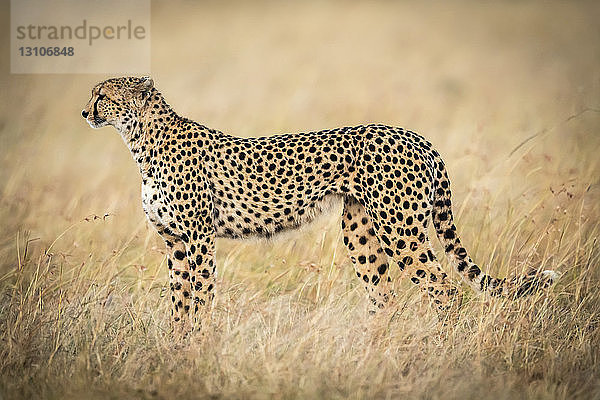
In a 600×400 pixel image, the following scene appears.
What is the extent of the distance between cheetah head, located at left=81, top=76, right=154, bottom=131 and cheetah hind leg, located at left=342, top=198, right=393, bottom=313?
64.3 inches

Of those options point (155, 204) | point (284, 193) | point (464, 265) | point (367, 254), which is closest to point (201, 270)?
point (155, 204)

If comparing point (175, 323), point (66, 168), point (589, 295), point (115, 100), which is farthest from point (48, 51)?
point (589, 295)

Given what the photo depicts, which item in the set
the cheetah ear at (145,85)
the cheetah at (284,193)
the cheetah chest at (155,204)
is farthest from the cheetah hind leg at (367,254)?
the cheetah ear at (145,85)

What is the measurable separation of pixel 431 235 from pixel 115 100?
3521 mm

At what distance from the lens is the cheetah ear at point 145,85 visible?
6.06m

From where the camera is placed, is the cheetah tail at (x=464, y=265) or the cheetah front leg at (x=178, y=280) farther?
the cheetah front leg at (x=178, y=280)

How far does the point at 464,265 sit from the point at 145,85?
8.38 ft

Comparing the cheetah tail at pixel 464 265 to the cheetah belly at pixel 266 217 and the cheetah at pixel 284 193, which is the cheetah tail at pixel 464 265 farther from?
the cheetah belly at pixel 266 217

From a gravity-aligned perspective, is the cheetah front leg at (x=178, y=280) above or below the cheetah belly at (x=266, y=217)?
below

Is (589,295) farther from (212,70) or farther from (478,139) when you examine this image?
(212,70)

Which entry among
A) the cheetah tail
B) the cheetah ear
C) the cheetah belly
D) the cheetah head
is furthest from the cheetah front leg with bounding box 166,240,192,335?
the cheetah tail

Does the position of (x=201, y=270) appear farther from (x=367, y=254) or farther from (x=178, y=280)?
(x=367, y=254)

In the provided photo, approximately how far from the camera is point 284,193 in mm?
Answer: 5973

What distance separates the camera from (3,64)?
42.2 feet
